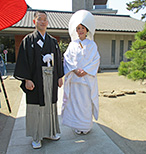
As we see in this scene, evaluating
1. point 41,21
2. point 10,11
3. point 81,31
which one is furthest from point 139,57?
point 10,11

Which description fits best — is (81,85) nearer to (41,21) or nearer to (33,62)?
(33,62)

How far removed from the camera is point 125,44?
482 inches

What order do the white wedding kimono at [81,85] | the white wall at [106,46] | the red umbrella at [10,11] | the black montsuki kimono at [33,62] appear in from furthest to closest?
the white wall at [106,46] → the red umbrella at [10,11] → the white wedding kimono at [81,85] → the black montsuki kimono at [33,62]

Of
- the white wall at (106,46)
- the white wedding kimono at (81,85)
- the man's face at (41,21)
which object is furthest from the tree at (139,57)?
the white wall at (106,46)

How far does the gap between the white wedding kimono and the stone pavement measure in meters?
0.18

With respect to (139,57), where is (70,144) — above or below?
below

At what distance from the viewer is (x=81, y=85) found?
239 cm

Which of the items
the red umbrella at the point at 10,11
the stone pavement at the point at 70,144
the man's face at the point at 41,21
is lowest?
the stone pavement at the point at 70,144

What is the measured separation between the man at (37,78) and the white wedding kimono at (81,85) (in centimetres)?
27

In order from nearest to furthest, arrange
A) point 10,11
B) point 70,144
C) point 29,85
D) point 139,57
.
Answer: point 29,85 → point 70,144 → point 10,11 → point 139,57

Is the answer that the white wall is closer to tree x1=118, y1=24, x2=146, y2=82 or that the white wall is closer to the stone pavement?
tree x1=118, y1=24, x2=146, y2=82

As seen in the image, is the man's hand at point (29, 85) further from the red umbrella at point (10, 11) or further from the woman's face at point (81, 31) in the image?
the red umbrella at point (10, 11)

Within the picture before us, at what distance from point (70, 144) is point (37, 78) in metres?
1.05

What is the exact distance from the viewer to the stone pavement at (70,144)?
2043 millimetres
